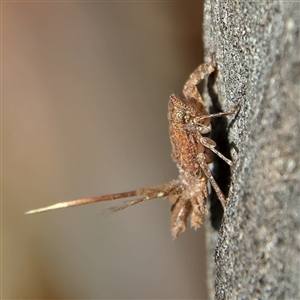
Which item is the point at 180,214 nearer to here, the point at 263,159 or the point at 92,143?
the point at 263,159

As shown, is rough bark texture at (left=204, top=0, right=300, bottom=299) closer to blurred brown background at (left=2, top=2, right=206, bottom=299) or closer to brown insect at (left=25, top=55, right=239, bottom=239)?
brown insect at (left=25, top=55, right=239, bottom=239)

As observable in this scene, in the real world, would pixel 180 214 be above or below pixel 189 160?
below

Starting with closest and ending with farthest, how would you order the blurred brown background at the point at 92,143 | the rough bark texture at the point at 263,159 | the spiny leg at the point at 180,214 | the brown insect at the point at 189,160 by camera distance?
the rough bark texture at the point at 263,159, the brown insect at the point at 189,160, the spiny leg at the point at 180,214, the blurred brown background at the point at 92,143

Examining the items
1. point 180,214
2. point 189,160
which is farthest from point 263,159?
point 180,214

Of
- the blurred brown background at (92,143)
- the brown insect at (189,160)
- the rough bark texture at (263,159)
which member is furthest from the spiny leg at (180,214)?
the blurred brown background at (92,143)

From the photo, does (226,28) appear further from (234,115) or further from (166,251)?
(166,251)

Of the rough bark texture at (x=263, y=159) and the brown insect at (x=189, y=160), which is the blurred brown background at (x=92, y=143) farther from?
the rough bark texture at (x=263, y=159)
